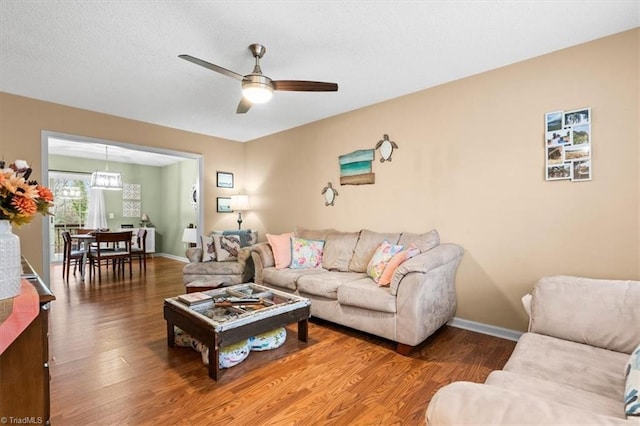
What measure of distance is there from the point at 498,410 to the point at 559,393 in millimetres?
834

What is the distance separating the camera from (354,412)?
174 centimetres

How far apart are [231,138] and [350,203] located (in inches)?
109

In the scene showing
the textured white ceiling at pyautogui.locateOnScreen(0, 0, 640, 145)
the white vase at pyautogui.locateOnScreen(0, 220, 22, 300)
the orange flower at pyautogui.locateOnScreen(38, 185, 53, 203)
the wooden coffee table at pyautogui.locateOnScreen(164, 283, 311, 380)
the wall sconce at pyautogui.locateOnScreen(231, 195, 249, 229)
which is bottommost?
the wooden coffee table at pyautogui.locateOnScreen(164, 283, 311, 380)

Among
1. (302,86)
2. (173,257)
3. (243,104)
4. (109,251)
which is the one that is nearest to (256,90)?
(302,86)

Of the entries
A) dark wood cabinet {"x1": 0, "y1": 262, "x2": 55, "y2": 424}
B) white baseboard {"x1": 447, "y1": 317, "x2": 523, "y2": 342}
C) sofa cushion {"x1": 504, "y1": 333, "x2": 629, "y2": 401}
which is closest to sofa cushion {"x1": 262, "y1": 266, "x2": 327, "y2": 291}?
white baseboard {"x1": 447, "y1": 317, "x2": 523, "y2": 342}

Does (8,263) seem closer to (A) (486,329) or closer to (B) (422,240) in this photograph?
(B) (422,240)

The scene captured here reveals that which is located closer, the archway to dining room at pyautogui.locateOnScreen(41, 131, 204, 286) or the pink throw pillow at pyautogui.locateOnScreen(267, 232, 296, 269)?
the pink throw pillow at pyautogui.locateOnScreen(267, 232, 296, 269)

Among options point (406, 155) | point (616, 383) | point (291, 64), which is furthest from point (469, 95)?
point (616, 383)

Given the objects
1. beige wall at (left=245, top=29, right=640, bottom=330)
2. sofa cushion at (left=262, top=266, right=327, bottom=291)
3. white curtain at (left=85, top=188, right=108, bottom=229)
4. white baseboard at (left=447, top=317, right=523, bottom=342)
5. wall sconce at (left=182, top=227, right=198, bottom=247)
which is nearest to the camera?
beige wall at (left=245, top=29, right=640, bottom=330)

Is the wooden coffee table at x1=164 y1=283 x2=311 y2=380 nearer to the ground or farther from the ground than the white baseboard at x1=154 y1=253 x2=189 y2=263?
farther from the ground

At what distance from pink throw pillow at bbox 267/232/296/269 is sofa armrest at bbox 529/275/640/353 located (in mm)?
2482

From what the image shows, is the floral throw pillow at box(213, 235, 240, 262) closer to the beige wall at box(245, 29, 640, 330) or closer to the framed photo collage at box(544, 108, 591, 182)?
the beige wall at box(245, 29, 640, 330)

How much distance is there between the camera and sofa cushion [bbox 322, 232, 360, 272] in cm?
351

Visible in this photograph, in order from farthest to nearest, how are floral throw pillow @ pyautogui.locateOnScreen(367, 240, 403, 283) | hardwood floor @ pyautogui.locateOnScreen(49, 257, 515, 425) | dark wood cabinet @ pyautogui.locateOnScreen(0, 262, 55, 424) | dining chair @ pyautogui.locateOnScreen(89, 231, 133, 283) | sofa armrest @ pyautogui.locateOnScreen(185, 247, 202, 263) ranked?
dining chair @ pyautogui.locateOnScreen(89, 231, 133, 283)
sofa armrest @ pyautogui.locateOnScreen(185, 247, 202, 263)
floral throw pillow @ pyautogui.locateOnScreen(367, 240, 403, 283)
hardwood floor @ pyautogui.locateOnScreen(49, 257, 515, 425)
dark wood cabinet @ pyautogui.locateOnScreen(0, 262, 55, 424)
